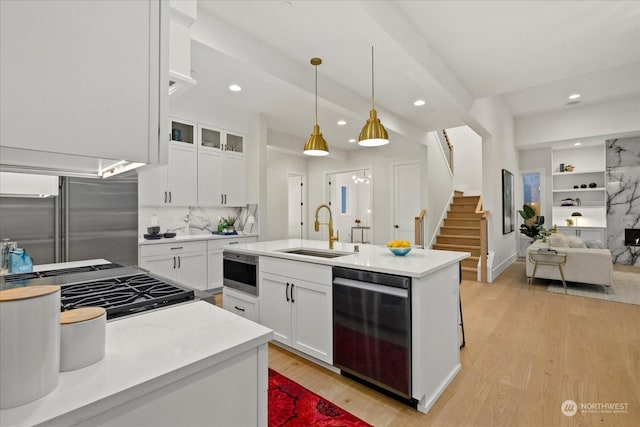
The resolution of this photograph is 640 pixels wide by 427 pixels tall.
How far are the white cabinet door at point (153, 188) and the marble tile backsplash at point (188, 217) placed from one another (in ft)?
0.92

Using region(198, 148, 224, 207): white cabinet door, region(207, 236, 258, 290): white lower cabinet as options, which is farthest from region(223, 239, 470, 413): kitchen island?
region(198, 148, 224, 207): white cabinet door

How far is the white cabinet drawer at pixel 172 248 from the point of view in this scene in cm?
383

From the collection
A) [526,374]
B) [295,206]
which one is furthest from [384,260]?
[295,206]

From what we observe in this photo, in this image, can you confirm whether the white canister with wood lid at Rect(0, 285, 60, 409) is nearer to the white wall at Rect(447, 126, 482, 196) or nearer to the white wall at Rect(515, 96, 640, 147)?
the white wall at Rect(515, 96, 640, 147)

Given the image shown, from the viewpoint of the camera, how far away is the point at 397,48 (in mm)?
2697

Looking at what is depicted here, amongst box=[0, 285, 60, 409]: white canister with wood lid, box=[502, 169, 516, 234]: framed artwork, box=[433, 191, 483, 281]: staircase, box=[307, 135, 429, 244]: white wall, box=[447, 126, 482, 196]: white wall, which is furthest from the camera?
box=[447, 126, 482, 196]: white wall

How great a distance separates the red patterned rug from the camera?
185 centimetres

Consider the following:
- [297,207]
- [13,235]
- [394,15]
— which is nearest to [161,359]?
[13,235]

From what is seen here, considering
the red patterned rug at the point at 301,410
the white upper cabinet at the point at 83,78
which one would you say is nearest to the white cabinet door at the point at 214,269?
the red patterned rug at the point at 301,410

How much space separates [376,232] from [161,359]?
23.2ft

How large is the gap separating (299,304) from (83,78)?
2.13m

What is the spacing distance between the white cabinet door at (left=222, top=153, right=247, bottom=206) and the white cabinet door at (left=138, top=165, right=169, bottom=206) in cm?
91

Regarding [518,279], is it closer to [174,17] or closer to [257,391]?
[257,391]

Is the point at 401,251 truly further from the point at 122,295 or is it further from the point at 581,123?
the point at 581,123
